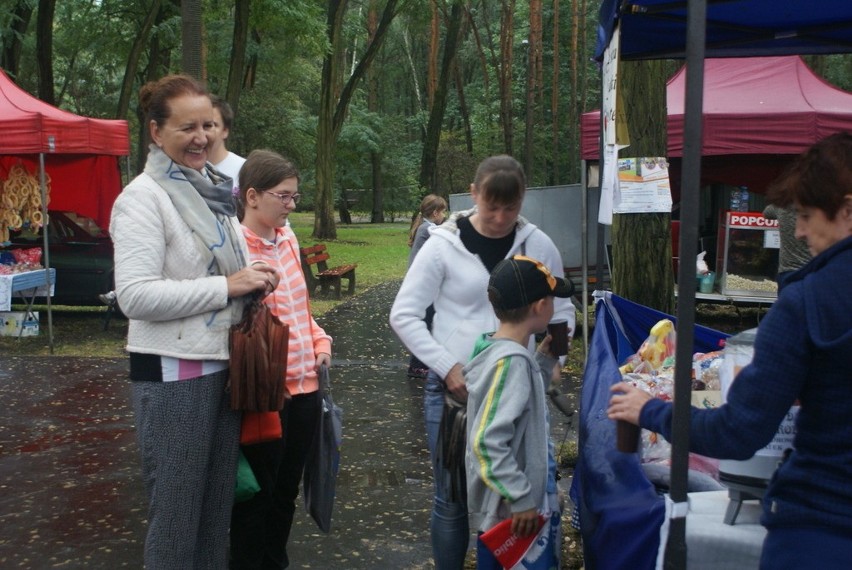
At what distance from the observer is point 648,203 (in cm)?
522

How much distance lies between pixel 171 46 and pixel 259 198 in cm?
2201

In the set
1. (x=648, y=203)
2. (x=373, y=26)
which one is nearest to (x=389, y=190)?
(x=373, y=26)

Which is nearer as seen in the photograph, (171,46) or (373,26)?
(171,46)

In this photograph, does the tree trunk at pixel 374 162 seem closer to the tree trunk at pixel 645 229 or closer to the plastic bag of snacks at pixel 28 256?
the plastic bag of snacks at pixel 28 256

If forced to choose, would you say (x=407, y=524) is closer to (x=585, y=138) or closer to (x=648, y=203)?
(x=648, y=203)

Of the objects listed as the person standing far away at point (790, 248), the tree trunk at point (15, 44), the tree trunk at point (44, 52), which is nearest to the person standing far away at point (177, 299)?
the person standing far away at point (790, 248)

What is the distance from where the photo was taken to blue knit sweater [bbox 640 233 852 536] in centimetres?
198

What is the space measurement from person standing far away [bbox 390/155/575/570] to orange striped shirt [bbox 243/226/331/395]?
0.42 m

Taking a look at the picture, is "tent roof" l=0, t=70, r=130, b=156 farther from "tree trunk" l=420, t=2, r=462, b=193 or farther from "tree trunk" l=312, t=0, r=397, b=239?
"tree trunk" l=420, t=2, r=462, b=193

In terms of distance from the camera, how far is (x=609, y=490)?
321 cm

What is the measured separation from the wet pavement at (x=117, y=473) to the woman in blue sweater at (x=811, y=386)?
1921 mm

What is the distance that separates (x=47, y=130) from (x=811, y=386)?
33.1 feet

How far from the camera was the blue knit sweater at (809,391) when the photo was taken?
1.98 m

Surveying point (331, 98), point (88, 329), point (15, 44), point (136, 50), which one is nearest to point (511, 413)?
point (88, 329)
